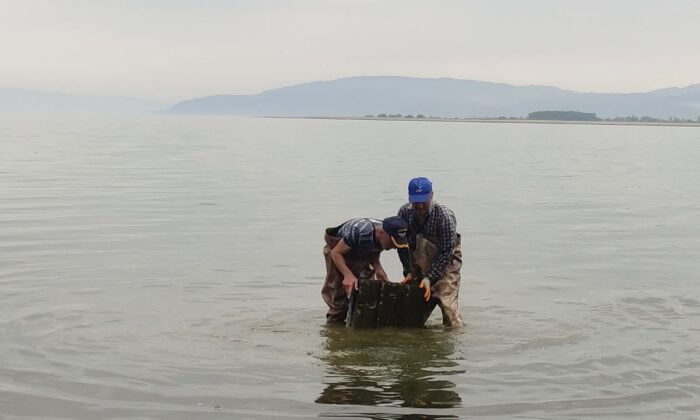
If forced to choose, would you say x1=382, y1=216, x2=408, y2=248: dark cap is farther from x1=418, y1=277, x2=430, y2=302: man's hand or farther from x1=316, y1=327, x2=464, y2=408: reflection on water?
x1=316, y1=327, x2=464, y2=408: reflection on water

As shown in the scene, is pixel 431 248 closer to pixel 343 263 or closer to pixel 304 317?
pixel 343 263

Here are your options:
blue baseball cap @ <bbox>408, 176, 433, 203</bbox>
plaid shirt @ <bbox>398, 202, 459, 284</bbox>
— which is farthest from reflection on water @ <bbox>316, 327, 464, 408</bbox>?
blue baseball cap @ <bbox>408, 176, 433, 203</bbox>

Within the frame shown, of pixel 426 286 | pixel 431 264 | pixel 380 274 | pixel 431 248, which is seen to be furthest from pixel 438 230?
pixel 380 274

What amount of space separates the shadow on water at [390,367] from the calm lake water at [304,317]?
3 cm

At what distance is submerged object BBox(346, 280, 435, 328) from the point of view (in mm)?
10562

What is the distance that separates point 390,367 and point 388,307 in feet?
4.76

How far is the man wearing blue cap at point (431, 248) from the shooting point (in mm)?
10148

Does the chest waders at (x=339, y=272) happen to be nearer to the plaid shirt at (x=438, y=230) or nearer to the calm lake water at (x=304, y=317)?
the calm lake water at (x=304, y=317)

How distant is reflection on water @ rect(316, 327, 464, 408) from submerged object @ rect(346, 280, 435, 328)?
108mm

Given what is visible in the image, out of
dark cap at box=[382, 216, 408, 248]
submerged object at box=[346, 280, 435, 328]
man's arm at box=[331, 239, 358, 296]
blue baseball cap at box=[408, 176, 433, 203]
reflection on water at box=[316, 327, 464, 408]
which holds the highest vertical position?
blue baseball cap at box=[408, 176, 433, 203]

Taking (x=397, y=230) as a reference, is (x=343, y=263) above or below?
below

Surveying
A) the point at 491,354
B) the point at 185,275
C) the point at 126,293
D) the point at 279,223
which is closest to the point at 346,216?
the point at 279,223

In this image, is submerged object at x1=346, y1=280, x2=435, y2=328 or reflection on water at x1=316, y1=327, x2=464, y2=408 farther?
submerged object at x1=346, y1=280, x2=435, y2=328

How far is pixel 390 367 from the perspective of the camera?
30.8ft
